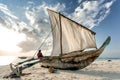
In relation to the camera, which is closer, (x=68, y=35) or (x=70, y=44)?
(x=70, y=44)

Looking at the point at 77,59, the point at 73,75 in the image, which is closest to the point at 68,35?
the point at 77,59

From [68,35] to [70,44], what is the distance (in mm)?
1365

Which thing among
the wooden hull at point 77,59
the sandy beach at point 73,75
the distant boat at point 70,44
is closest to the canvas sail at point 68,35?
the distant boat at point 70,44

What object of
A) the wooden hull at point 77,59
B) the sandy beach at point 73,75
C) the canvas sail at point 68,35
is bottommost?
the sandy beach at point 73,75

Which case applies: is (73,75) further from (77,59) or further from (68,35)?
(68,35)

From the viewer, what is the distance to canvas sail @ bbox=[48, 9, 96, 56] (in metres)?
19.3

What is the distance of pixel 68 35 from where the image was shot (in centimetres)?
2152

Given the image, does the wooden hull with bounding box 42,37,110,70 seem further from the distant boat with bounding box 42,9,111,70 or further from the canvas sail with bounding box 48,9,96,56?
the canvas sail with bounding box 48,9,96,56

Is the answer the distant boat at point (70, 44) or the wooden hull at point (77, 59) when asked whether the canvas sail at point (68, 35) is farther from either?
the wooden hull at point (77, 59)

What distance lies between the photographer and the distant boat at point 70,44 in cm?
1850

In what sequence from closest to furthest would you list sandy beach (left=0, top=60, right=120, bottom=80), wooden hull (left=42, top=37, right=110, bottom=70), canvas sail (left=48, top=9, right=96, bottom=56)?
sandy beach (left=0, top=60, right=120, bottom=80) < wooden hull (left=42, top=37, right=110, bottom=70) < canvas sail (left=48, top=9, right=96, bottom=56)

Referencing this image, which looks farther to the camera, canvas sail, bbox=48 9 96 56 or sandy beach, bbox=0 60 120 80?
canvas sail, bbox=48 9 96 56

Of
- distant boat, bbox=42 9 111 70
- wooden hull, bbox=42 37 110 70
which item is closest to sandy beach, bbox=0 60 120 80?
wooden hull, bbox=42 37 110 70

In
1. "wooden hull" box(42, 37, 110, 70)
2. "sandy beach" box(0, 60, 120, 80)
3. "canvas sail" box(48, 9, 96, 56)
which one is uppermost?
"canvas sail" box(48, 9, 96, 56)
